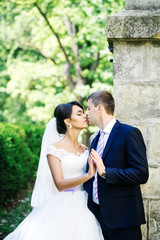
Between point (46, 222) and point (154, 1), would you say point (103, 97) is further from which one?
point (46, 222)

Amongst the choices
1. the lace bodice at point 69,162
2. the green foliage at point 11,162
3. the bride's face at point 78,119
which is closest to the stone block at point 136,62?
the bride's face at point 78,119

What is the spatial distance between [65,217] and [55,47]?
12.2 m

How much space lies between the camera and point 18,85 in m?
14.6

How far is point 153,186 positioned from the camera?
10.1ft

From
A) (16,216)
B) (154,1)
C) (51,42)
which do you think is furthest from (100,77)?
(154,1)

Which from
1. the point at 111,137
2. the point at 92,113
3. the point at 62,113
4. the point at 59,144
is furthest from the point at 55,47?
the point at 111,137

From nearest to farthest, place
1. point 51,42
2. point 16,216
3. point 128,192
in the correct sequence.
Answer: point 128,192 < point 16,216 < point 51,42

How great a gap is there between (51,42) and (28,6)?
1.93 m

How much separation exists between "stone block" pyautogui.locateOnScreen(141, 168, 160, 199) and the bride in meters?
0.55

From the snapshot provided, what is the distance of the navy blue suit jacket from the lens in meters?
2.66

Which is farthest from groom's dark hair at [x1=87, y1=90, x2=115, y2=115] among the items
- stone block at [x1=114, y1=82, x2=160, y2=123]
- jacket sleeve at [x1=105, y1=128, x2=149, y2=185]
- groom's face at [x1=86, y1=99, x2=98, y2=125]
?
jacket sleeve at [x1=105, y1=128, x2=149, y2=185]

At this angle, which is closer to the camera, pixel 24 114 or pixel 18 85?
pixel 18 85

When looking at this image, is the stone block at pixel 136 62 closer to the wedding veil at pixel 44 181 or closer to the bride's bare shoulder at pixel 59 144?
the bride's bare shoulder at pixel 59 144

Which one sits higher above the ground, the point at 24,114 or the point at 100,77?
Result: the point at 100,77
